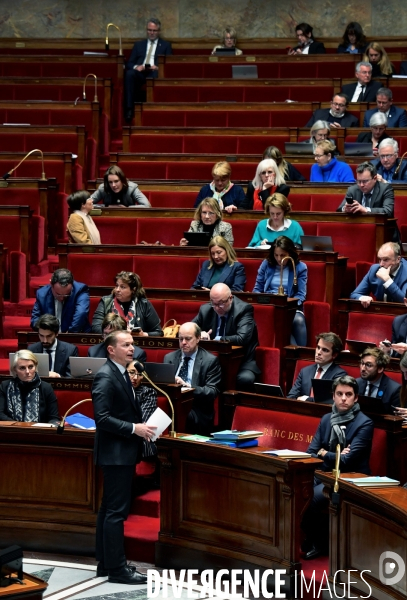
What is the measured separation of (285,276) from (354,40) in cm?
298

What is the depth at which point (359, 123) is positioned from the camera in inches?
234

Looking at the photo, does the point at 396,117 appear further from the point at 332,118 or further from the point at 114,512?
the point at 114,512

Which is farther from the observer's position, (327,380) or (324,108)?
(324,108)

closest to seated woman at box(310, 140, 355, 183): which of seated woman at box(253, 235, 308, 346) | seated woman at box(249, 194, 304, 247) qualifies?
seated woman at box(249, 194, 304, 247)

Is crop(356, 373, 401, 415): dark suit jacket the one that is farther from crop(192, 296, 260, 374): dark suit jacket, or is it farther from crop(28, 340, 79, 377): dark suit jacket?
crop(28, 340, 79, 377): dark suit jacket

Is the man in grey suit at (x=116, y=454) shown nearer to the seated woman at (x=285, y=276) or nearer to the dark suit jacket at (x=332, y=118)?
the seated woman at (x=285, y=276)

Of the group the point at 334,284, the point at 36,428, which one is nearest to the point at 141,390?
the point at 36,428

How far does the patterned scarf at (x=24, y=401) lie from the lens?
357 cm

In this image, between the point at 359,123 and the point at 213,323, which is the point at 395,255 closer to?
the point at 213,323

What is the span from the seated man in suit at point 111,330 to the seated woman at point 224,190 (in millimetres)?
1254

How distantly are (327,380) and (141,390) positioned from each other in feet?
1.89

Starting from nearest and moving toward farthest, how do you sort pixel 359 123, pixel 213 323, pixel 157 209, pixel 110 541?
1. pixel 110 541
2. pixel 213 323
3. pixel 157 209
4. pixel 359 123

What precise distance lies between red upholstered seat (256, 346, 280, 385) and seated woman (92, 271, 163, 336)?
14.6 inches

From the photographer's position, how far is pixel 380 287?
4.16 meters
